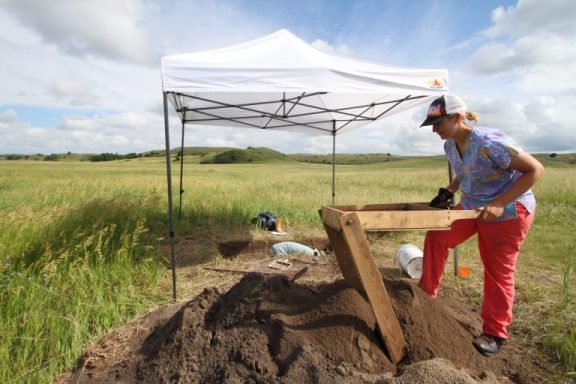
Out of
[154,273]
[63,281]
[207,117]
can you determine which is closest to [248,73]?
[154,273]

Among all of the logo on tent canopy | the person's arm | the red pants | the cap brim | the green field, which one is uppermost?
the logo on tent canopy

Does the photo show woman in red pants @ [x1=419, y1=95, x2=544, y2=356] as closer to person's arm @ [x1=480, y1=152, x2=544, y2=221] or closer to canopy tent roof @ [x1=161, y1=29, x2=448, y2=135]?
person's arm @ [x1=480, y1=152, x2=544, y2=221]

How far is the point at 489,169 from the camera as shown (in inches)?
114

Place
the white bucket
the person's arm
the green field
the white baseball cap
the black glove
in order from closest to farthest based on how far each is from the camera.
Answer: the person's arm → the white baseball cap → the green field → the black glove → the white bucket

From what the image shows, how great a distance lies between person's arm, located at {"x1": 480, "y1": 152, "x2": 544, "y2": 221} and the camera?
2.63 meters

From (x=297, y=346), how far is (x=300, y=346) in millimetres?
27

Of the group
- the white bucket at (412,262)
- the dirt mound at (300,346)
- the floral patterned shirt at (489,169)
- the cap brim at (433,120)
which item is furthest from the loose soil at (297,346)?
the white bucket at (412,262)

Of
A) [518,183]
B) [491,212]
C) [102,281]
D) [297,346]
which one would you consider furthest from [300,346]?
[102,281]

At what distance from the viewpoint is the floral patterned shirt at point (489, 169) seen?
9.00ft

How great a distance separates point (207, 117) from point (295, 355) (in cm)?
628

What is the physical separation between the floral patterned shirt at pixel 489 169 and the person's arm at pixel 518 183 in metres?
0.06

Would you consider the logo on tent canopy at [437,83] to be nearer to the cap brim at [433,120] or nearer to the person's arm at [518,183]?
the cap brim at [433,120]

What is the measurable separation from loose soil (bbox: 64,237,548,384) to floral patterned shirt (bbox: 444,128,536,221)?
36.3 inches

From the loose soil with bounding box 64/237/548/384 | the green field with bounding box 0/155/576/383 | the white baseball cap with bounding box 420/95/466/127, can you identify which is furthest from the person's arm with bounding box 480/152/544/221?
the green field with bounding box 0/155/576/383
